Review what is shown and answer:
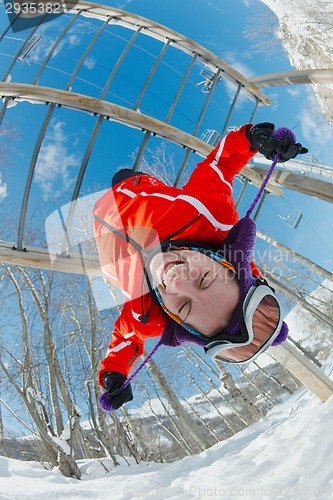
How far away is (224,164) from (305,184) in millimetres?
565

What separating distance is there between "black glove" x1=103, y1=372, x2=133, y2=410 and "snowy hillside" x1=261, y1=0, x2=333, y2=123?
40.3 feet

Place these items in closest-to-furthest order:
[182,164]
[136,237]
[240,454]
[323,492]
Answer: [323,492]
[136,237]
[182,164]
[240,454]

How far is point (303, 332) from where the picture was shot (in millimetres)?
29344

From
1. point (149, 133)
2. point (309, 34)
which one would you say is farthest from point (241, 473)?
point (309, 34)

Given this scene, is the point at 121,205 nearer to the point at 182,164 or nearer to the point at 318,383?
the point at 182,164

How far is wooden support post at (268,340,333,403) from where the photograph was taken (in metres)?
2.99

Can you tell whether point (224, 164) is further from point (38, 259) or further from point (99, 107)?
point (38, 259)

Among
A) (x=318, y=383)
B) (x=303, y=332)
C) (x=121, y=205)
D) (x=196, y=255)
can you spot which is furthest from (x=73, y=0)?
(x=303, y=332)

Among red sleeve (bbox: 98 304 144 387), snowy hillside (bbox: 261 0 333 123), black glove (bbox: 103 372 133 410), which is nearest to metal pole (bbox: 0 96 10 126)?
red sleeve (bbox: 98 304 144 387)

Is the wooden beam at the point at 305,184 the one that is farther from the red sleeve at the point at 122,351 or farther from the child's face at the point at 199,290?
the red sleeve at the point at 122,351

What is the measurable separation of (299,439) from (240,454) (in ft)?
2.92

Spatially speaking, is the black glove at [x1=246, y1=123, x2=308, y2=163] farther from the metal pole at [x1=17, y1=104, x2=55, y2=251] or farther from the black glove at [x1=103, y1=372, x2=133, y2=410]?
the black glove at [x1=103, y1=372, x2=133, y2=410]

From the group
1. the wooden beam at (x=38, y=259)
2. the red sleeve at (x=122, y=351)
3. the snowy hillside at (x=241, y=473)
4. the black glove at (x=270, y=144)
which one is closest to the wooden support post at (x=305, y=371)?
the snowy hillside at (x=241, y=473)

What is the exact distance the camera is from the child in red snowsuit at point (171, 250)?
202cm
